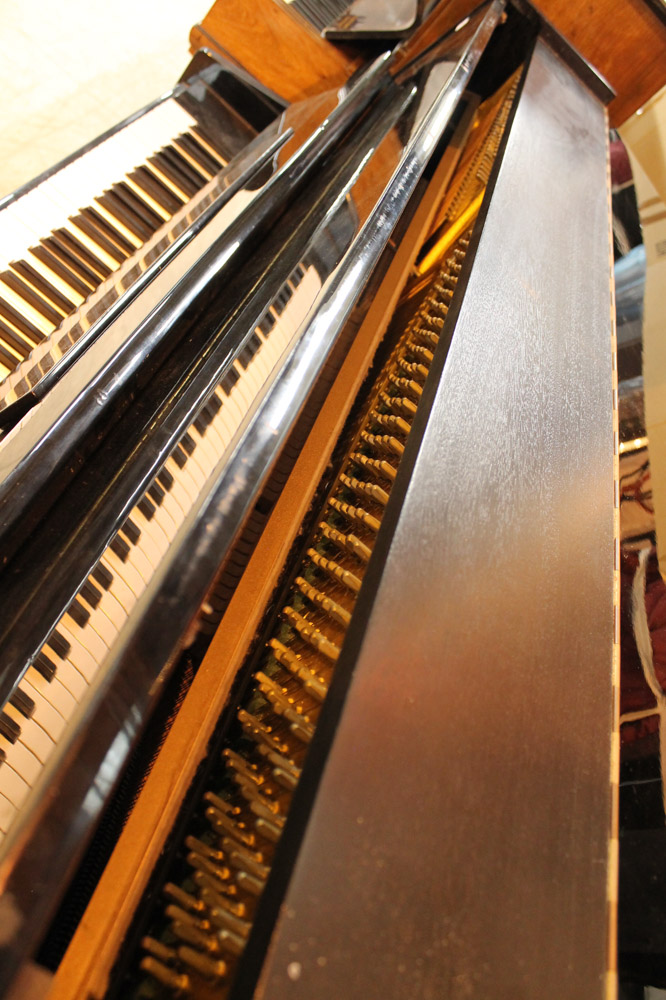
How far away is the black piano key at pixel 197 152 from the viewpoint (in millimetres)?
1762

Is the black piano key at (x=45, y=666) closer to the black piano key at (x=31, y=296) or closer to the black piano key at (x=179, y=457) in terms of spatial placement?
the black piano key at (x=179, y=457)

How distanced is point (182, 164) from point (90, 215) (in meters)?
0.38

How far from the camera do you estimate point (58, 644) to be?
2.04ft

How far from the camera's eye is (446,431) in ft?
2.83

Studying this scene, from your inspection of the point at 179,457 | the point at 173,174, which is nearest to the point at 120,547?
the point at 179,457

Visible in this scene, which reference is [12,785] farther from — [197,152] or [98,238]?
[197,152]

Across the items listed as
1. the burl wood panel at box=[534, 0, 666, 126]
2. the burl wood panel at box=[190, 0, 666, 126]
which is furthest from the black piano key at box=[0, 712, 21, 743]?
the burl wood panel at box=[534, 0, 666, 126]

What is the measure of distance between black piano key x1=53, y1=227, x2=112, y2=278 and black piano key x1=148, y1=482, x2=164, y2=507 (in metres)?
0.94

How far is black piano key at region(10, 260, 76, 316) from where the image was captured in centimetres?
134

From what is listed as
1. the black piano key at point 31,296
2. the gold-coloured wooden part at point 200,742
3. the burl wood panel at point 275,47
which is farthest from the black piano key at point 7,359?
the burl wood panel at point 275,47

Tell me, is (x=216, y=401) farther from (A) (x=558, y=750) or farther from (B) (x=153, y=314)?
(A) (x=558, y=750)

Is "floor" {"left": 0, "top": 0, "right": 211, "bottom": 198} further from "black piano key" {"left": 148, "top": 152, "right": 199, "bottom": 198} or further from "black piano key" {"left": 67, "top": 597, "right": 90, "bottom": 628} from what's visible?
"black piano key" {"left": 67, "top": 597, "right": 90, "bottom": 628}

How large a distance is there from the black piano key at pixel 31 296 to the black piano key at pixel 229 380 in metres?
0.69

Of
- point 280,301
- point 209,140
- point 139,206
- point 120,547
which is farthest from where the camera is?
point 209,140
